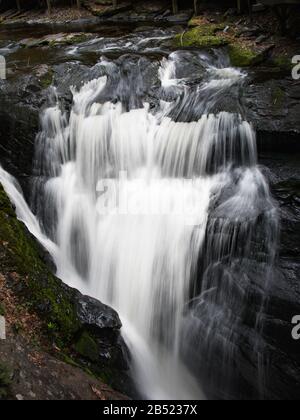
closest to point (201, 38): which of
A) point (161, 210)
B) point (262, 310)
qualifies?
point (161, 210)

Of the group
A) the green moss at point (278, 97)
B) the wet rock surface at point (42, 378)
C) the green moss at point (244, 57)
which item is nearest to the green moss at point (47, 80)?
the green moss at point (244, 57)

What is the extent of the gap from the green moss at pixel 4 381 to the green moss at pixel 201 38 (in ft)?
31.6

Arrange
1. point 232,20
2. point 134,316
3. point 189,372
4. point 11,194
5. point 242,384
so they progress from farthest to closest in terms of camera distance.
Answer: point 232,20 → point 11,194 → point 134,316 → point 189,372 → point 242,384

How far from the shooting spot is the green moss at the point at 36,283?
16.9 ft

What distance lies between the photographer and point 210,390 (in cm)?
612

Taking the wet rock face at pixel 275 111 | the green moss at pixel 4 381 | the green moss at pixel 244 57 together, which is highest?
the green moss at pixel 244 57

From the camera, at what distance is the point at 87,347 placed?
5.34 m

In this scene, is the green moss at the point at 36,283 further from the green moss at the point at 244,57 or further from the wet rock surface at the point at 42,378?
the green moss at the point at 244,57

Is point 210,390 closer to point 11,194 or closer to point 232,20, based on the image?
point 11,194

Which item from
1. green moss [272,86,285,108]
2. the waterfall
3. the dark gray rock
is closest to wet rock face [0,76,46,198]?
the waterfall

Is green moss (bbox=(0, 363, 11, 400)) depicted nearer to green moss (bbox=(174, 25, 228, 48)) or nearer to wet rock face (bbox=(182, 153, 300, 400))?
wet rock face (bbox=(182, 153, 300, 400))

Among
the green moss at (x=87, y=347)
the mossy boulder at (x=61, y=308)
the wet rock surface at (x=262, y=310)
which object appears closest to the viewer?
the mossy boulder at (x=61, y=308)

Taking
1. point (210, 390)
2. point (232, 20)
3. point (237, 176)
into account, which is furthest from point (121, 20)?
point (210, 390)

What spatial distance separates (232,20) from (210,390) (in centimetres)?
1070
